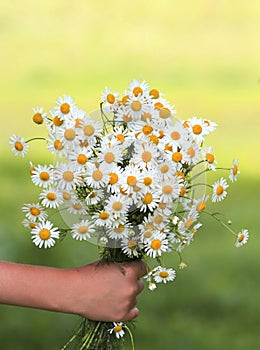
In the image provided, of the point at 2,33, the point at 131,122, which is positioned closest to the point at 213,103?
the point at 2,33

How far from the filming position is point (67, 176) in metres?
1.49

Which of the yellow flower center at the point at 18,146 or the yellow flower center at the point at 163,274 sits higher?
the yellow flower center at the point at 18,146

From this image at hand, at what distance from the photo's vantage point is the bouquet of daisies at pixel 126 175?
1474 millimetres

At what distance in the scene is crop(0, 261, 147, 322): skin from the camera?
5.04 ft

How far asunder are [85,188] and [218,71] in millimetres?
2577

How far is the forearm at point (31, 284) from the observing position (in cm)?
154

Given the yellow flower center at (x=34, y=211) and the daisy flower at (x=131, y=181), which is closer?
the daisy flower at (x=131, y=181)

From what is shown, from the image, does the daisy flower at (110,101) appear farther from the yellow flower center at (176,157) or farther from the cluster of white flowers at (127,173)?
the yellow flower center at (176,157)

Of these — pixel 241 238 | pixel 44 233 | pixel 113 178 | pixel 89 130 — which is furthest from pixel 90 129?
pixel 241 238

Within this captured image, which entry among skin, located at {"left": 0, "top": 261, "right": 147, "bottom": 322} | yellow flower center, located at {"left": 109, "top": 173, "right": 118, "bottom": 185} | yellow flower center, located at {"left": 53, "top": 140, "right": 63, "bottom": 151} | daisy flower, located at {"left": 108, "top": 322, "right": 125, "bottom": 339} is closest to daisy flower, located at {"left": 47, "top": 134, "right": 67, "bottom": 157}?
yellow flower center, located at {"left": 53, "top": 140, "right": 63, "bottom": 151}

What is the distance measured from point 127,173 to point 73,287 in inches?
9.3

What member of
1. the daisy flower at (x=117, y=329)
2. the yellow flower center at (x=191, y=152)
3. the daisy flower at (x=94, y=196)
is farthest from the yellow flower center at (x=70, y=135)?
the daisy flower at (x=117, y=329)

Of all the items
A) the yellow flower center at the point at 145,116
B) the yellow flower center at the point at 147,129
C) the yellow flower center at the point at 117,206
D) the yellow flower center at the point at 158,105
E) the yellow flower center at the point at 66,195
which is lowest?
the yellow flower center at the point at 117,206

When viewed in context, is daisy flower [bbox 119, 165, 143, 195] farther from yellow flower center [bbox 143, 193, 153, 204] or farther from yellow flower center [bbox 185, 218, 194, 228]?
yellow flower center [bbox 185, 218, 194, 228]
